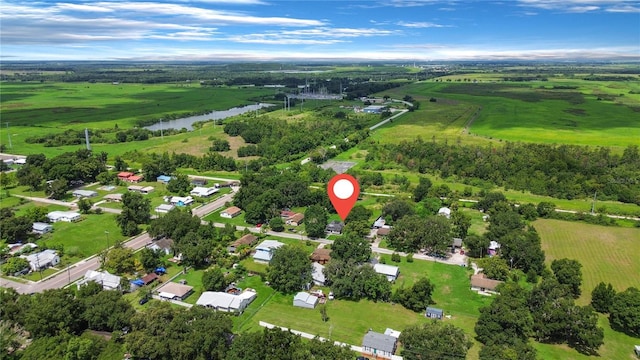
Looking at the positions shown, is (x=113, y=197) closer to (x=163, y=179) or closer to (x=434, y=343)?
(x=163, y=179)

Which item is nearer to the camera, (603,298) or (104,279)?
(603,298)

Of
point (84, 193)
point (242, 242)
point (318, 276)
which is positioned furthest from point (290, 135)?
point (318, 276)

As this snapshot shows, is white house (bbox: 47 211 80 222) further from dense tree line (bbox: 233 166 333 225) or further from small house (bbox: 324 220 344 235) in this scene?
small house (bbox: 324 220 344 235)

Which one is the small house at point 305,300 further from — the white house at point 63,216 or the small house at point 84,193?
the small house at point 84,193

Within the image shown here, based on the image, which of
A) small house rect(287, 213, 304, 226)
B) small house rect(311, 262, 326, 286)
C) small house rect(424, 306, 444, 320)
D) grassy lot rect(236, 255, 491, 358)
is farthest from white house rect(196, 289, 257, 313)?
small house rect(287, 213, 304, 226)

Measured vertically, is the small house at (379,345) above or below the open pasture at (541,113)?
below

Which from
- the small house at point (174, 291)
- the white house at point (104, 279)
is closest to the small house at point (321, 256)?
the small house at point (174, 291)

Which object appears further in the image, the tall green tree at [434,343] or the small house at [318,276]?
the small house at [318,276]
